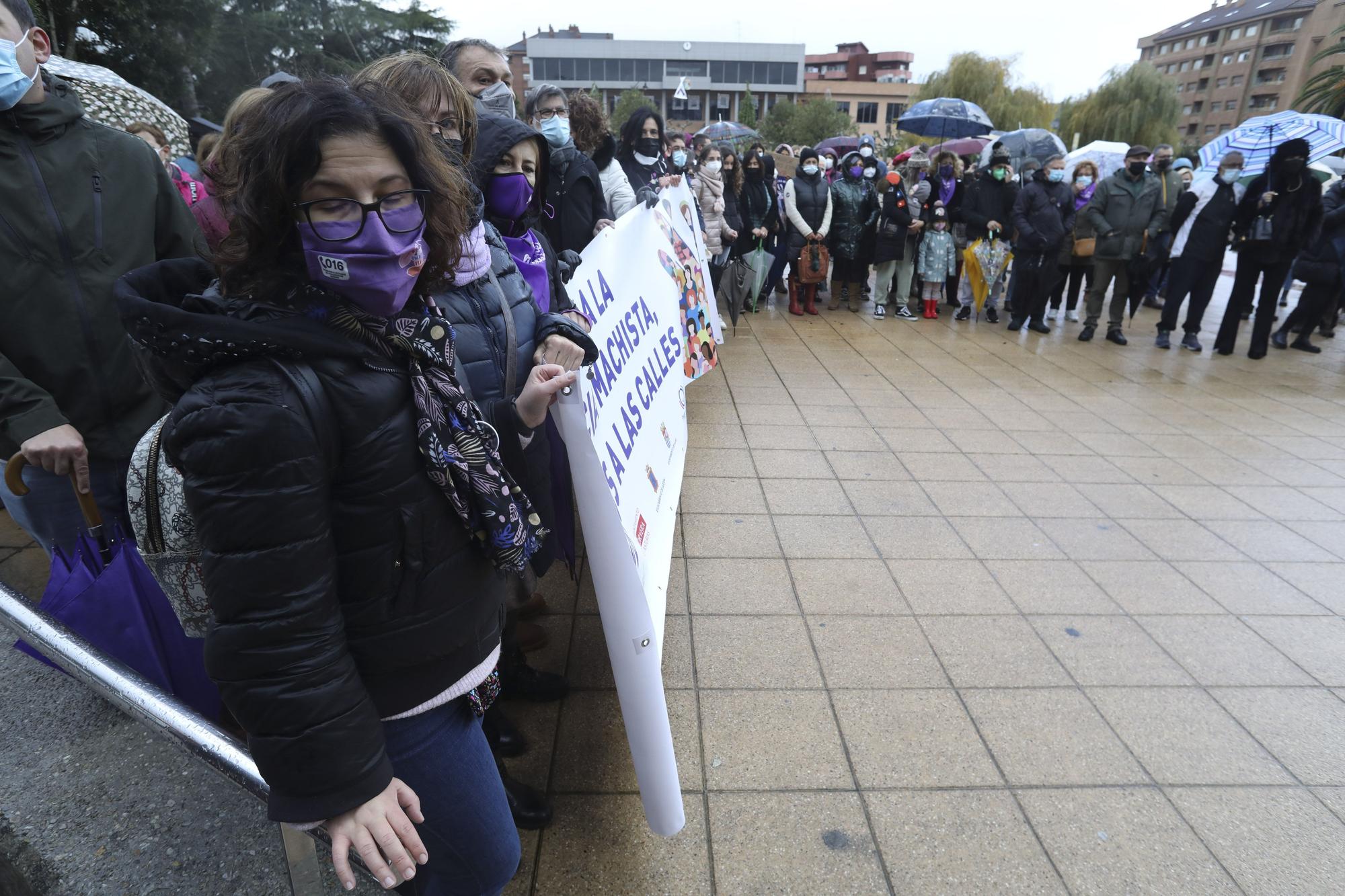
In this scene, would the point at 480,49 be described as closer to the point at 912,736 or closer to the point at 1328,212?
the point at 912,736

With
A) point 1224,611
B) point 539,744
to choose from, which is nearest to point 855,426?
point 1224,611

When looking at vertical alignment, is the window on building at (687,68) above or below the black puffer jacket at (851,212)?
above

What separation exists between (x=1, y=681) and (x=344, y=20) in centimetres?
3751

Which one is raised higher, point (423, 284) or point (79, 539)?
point (423, 284)

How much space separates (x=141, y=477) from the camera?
132 cm

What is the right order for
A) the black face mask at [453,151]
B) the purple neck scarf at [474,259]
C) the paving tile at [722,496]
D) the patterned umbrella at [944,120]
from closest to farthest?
the black face mask at [453,151], the purple neck scarf at [474,259], the paving tile at [722,496], the patterned umbrella at [944,120]

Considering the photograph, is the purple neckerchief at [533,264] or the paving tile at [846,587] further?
the paving tile at [846,587]

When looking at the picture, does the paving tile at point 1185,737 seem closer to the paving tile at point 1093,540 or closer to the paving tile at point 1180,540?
the paving tile at point 1093,540

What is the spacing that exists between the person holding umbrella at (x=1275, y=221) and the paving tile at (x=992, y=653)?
6605mm

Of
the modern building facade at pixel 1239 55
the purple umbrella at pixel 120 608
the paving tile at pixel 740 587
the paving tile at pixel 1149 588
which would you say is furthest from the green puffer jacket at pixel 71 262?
the modern building facade at pixel 1239 55

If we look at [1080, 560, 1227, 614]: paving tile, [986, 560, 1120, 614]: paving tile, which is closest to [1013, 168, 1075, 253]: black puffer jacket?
[1080, 560, 1227, 614]: paving tile

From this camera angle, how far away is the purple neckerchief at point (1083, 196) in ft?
29.1

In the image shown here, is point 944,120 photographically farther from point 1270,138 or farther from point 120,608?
point 120,608

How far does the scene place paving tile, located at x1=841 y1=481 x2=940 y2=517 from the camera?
412 centimetres
